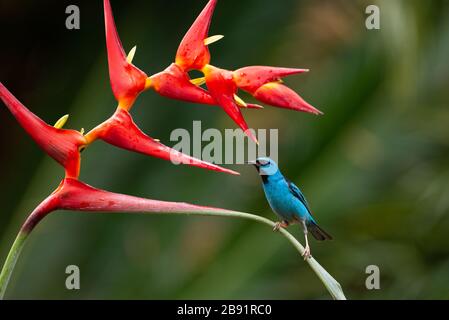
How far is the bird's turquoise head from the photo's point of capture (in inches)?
38.2

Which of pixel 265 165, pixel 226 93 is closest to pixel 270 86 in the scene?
pixel 226 93

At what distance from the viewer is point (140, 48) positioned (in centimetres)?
189

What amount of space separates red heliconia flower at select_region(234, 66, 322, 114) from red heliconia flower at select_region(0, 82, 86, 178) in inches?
6.2

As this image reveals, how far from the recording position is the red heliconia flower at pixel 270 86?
2.20 ft

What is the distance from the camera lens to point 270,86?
687 mm

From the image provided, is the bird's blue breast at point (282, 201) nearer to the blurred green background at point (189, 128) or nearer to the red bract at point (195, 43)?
the red bract at point (195, 43)

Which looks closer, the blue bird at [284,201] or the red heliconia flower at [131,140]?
the red heliconia flower at [131,140]

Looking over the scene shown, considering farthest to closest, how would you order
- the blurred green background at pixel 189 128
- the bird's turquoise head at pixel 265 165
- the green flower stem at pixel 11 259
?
1. the blurred green background at pixel 189 128
2. the bird's turquoise head at pixel 265 165
3. the green flower stem at pixel 11 259

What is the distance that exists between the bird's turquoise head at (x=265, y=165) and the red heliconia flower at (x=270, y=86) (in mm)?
257

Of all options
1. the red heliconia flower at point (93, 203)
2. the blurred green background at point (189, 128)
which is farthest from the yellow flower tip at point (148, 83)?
the blurred green background at point (189, 128)

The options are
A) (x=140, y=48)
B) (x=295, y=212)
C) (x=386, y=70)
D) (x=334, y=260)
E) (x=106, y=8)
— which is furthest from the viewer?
(x=334, y=260)

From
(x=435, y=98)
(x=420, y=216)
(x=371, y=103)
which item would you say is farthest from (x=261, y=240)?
(x=435, y=98)

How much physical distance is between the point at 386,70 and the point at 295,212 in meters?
0.70

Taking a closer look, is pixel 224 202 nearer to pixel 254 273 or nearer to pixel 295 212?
pixel 254 273
